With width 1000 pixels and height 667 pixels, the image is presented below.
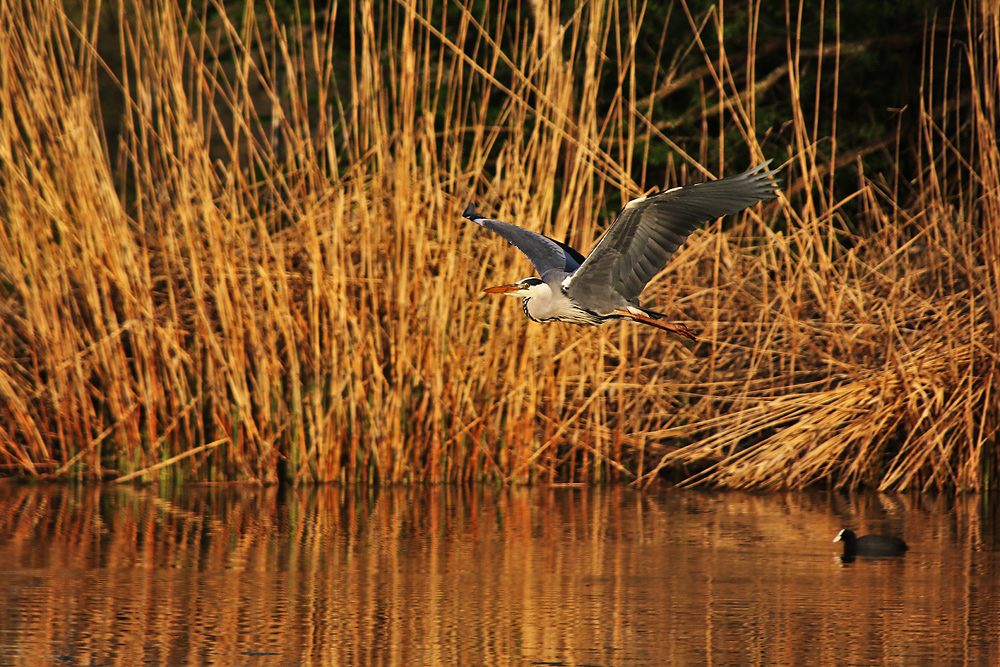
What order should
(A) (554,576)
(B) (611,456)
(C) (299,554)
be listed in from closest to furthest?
(A) (554,576) → (C) (299,554) → (B) (611,456)

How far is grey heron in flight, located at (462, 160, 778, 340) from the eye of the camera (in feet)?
12.9

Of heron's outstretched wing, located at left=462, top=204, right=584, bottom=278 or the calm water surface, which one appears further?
heron's outstretched wing, located at left=462, top=204, right=584, bottom=278

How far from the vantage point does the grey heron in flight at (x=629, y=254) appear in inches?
155

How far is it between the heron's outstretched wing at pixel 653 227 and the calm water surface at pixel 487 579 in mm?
906

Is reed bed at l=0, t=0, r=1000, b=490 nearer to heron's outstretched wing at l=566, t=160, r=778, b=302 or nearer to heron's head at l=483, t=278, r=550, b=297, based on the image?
heron's head at l=483, t=278, r=550, b=297

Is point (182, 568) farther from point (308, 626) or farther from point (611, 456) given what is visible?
point (611, 456)

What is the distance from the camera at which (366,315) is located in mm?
5656

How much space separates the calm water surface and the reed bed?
9.3 inches

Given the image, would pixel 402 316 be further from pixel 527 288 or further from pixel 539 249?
pixel 527 288

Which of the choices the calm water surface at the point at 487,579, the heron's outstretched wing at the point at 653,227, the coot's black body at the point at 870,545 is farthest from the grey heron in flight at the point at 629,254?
the coot's black body at the point at 870,545

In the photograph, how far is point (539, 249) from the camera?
15.7ft

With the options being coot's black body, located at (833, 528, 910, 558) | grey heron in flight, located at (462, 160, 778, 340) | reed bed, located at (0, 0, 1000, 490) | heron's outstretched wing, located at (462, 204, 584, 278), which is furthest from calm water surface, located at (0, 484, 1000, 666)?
heron's outstretched wing, located at (462, 204, 584, 278)

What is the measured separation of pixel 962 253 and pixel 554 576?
8.24 feet

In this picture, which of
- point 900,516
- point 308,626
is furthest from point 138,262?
point 900,516
